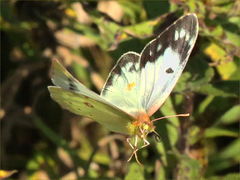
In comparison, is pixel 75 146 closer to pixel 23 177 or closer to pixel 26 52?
pixel 23 177

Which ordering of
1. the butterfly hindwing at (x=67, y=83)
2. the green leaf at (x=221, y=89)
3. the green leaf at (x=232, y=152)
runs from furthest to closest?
the green leaf at (x=232, y=152)
the green leaf at (x=221, y=89)
the butterfly hindwing at (x=67, y=83)

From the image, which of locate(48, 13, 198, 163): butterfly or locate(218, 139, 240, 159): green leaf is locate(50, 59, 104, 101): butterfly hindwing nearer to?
locate(48, 13, 198, 163): butterfly

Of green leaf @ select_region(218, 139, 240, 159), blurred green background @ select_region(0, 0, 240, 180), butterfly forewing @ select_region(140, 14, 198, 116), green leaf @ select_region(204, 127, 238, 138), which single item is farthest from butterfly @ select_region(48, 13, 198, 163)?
green leaf @ select_region(218, 139, 240, 159)

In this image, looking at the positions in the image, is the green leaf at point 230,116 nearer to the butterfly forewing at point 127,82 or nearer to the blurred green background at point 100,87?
the blurred green background at point 100,87

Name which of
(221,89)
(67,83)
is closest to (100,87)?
(221,89)

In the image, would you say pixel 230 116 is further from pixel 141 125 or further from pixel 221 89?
pixel 141 125

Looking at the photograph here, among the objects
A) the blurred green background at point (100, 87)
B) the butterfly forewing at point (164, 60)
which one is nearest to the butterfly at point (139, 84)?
the butterfly forewing at point (164, 60)
